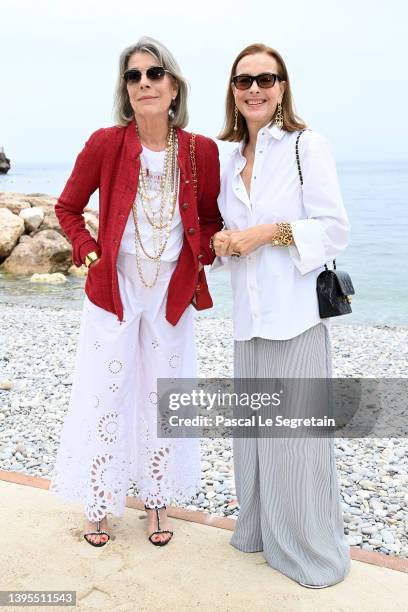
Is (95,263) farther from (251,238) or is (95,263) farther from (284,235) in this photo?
(284,235)

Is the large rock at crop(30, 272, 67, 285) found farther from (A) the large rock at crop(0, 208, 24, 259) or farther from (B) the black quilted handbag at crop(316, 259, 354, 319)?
(B) the black quilted handbag at crop(316, 259, 354, 319)

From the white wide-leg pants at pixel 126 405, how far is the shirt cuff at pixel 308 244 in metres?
0.62

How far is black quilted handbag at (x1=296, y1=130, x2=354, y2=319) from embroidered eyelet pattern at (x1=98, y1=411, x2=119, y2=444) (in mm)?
1050

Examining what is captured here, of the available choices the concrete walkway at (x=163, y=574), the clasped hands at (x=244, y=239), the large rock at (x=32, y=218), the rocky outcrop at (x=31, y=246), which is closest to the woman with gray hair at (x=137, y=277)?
the concrete walkway at (x=163, y=574)

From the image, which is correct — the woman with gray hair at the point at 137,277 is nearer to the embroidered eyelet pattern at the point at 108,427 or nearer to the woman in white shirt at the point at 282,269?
the embroidered eyelet pattern at the point at 108,427

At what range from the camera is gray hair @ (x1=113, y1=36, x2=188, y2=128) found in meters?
2.78

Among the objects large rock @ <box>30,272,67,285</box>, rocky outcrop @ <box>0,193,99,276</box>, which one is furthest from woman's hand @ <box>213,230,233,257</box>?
rocky outcrop @ <box>0,193,99,276</box>

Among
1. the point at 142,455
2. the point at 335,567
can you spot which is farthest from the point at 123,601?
the point at 335,567

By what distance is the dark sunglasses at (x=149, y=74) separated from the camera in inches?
108

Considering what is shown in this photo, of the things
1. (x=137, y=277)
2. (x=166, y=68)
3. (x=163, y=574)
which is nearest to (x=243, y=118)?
(x=166, y=68)

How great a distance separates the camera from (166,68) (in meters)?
2.80

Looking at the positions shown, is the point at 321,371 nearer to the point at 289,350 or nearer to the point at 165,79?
the point at 289,350

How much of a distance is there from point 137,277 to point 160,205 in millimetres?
324

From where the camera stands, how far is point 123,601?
2674 mm
